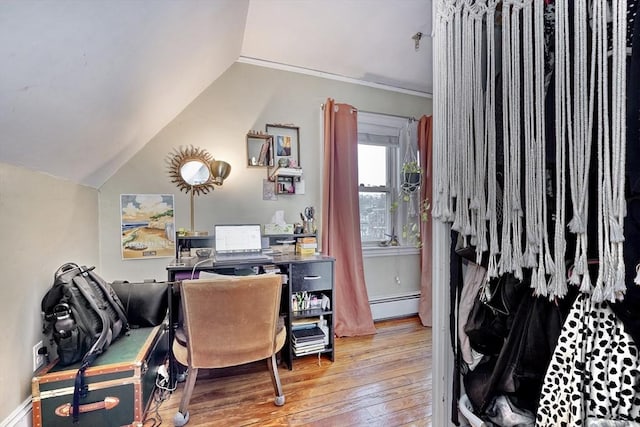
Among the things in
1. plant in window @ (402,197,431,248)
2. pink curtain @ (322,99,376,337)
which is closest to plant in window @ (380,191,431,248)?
plant in window @ (402,197,431,248)

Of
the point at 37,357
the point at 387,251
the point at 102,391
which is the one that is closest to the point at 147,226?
the point at 37,357

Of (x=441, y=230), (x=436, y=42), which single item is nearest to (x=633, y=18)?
(x=436, y=42)

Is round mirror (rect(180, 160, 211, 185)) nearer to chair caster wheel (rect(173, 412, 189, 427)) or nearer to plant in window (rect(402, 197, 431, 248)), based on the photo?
chair caster wheel (rect(173, 412, 189, 427))

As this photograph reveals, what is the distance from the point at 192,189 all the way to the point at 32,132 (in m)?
1.19

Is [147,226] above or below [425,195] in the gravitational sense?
below

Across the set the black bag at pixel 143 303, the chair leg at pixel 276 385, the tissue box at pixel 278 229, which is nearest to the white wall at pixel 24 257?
the black bag at pixel 143 303

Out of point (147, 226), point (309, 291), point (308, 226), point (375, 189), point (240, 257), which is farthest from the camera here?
point (375, 189)

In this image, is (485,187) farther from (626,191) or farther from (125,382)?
(125,382)

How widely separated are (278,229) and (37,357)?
155 cm

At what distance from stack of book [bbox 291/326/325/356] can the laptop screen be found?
0.70 meters

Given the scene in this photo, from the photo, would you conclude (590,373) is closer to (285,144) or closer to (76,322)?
(76,322)

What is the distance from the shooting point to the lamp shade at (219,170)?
7.59 ft

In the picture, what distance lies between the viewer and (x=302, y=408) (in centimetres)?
163

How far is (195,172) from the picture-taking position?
2.33 m
